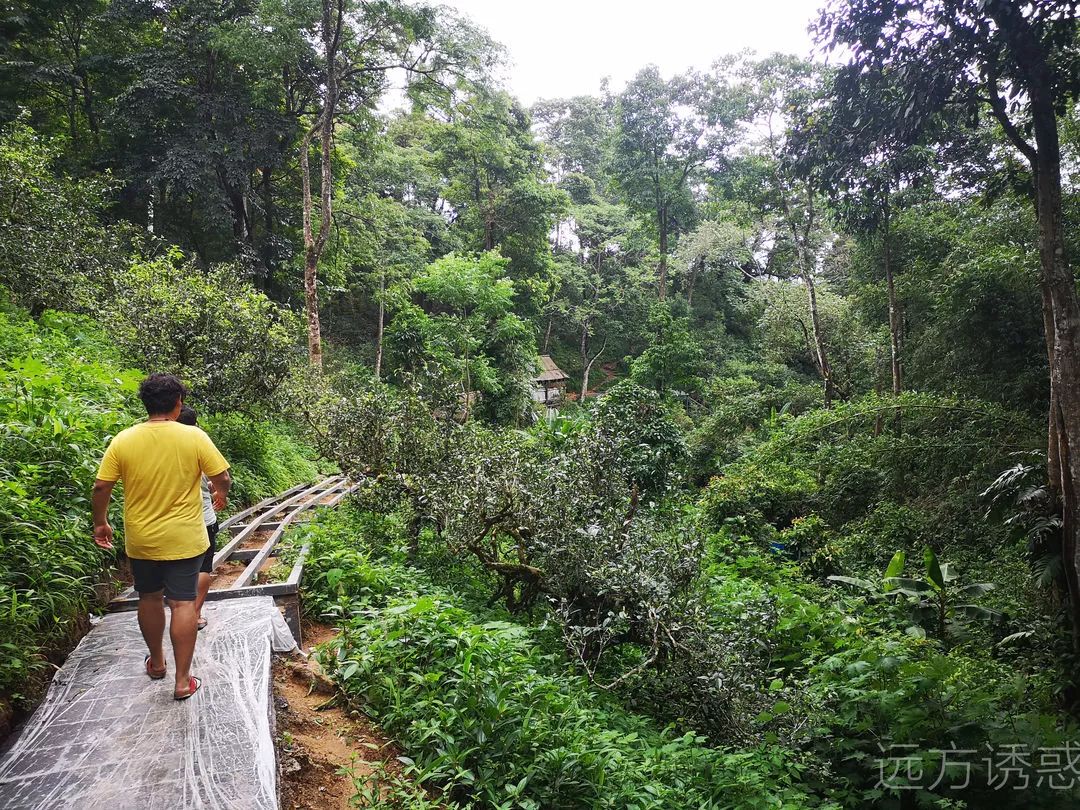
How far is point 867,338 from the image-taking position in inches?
667

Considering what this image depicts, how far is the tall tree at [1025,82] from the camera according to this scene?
5.07m

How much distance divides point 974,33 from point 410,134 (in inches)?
1105

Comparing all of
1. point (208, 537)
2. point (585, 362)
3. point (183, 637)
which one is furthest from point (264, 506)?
point (585, 362)

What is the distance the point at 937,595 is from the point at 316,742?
21.0 feet

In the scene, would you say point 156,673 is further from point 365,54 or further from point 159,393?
point 365,54

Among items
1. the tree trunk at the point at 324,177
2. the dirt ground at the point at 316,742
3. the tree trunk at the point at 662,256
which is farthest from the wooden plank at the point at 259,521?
the tree trunk at the point at 662,256

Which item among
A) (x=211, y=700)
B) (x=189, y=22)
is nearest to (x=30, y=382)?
(x=211, y=700)

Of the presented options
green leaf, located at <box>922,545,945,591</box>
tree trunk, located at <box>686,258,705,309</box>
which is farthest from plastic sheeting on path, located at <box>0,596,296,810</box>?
tree trunk, located at <box>686,258,705,309</box>

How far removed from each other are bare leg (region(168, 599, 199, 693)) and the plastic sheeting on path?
12 centimetres

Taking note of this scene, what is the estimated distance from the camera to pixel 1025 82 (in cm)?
533

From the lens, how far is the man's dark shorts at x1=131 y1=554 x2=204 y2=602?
305cm
